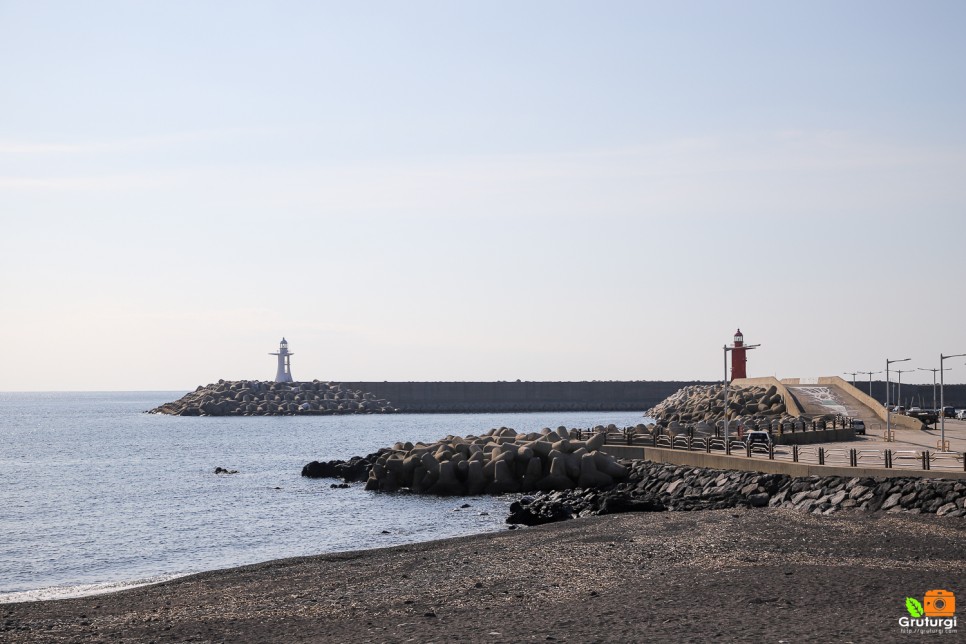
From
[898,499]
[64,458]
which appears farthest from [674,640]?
[64,458]

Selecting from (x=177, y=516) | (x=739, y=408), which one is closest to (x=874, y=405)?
(x=739, y=408)

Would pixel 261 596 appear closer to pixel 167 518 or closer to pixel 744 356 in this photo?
pixel 167 518

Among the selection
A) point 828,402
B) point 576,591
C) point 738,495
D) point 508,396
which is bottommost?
point 576,591

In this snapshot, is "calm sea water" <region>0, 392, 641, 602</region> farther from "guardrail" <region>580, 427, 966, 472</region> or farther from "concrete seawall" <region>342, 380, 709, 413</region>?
"concrete seawall" <region>342, 380, 709, 413</region>

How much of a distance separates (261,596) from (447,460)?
23052 millimetres

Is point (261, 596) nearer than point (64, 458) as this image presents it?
Yes

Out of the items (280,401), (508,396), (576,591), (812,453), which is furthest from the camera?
(508,396)

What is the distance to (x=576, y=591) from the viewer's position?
16.5 meters

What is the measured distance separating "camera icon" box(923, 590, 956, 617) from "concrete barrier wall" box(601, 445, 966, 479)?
11778 millimetres

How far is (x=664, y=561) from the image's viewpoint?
19141mm

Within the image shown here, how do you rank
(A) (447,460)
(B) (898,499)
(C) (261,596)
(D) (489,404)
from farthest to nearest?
(D) (489,404)
(A) (447,460)
(B) (898,499)
(C) (261,596)

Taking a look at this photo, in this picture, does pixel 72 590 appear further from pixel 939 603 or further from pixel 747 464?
pixel 747 464

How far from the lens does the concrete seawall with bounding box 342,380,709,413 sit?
141375 mm
